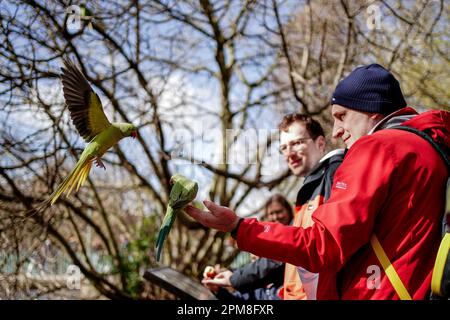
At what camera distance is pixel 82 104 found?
5.38 ft

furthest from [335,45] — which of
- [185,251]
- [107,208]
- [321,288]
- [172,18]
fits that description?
[321,288]

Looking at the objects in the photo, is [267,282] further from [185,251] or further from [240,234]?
[185,251]

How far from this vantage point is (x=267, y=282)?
311cm

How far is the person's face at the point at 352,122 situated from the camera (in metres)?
1.75

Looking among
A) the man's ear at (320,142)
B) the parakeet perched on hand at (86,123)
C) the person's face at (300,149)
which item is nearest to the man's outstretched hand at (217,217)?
the parakeet perched on hand at (86,123)

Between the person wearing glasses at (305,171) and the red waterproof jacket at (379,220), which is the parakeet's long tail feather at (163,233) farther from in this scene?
the person wearing glasses at (305,171)

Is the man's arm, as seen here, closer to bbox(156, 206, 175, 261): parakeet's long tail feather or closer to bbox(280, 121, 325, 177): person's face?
bbox(156, 206, 175, 261): parakeet's long tail feather

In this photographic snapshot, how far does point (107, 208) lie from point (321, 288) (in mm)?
5382

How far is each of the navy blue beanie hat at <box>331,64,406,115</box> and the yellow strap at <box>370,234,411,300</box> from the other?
48 cm

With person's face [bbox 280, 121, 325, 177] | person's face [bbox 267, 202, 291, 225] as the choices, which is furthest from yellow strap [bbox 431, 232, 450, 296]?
person's face [bbox 267, 202, 291, 225]

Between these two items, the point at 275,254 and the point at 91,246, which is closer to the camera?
the point at 275,254

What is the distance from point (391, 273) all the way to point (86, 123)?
1027 millimetres

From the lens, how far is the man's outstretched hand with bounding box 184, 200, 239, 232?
1.58 m

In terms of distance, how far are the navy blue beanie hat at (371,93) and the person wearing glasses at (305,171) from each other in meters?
0.43
